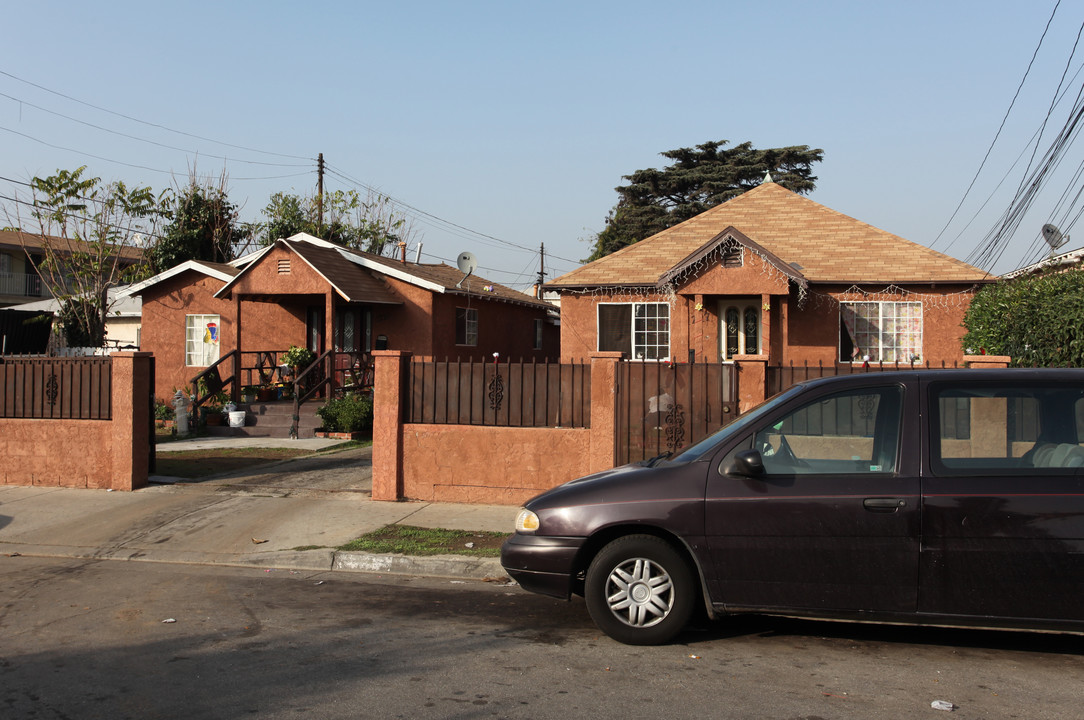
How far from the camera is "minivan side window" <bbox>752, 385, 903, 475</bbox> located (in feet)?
17.6

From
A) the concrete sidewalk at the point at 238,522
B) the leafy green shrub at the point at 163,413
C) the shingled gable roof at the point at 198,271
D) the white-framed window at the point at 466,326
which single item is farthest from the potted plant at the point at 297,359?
the concrete sidewalk at the point at 238,522

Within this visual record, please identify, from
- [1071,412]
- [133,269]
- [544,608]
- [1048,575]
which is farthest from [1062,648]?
[133,269]

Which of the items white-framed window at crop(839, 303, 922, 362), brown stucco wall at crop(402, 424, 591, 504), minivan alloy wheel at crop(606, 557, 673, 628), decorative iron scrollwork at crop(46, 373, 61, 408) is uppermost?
white-framed window at crop(839, 303, 922, 362)

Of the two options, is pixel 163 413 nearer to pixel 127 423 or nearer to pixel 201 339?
pixel 201 339

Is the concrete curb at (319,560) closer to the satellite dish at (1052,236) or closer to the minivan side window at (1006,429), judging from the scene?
the minivan side window at (1006,429)

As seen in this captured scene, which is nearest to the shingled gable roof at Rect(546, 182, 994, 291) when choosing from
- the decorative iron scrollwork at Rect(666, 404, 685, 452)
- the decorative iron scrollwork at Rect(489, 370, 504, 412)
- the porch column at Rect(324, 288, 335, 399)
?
the porch column at Rect(324, 288, 335, 399)

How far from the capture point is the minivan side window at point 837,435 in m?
5.35

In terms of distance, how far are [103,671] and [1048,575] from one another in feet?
18.2

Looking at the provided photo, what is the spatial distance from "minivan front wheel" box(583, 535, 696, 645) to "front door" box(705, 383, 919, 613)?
0.26m

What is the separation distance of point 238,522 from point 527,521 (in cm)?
509

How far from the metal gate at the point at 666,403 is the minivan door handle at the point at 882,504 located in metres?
4.63

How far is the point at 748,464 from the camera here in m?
5.27

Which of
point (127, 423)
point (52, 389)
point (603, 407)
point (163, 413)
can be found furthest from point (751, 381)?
point (163, 413)

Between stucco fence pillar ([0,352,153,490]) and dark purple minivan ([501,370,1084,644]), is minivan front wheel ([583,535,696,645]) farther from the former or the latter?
stucco fence pillar ([0,352,153,490])
